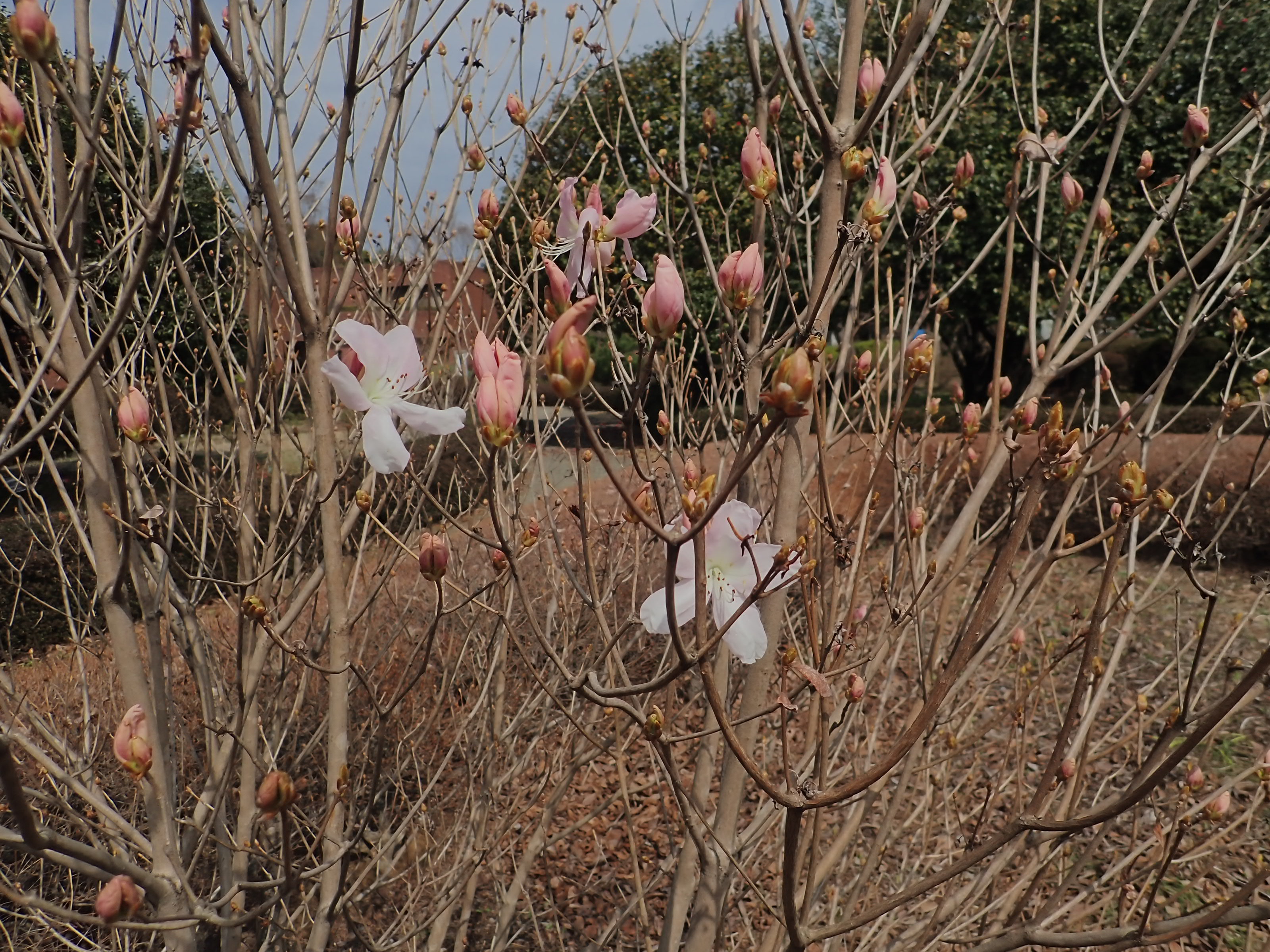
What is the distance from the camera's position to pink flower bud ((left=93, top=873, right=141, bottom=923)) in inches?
34.5

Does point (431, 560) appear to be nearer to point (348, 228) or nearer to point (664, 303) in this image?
point (664, 303)

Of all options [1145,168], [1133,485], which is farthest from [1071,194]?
[1133,485]

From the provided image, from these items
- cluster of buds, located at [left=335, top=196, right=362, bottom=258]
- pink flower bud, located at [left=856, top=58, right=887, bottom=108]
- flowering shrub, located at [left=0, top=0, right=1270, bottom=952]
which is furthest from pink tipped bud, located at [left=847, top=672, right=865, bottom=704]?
cluster of buds, located at [left=335, top=196, right=362, bottom=258]

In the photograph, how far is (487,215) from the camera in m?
1.44

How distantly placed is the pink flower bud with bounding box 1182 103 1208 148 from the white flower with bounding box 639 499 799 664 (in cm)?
102

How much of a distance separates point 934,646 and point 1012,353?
1257 centimetres

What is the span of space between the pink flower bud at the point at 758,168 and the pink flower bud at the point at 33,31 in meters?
0.67

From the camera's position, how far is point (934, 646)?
143cm

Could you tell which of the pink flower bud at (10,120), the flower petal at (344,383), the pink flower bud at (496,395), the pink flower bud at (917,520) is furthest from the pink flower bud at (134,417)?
the pink flower bud at (917,520)

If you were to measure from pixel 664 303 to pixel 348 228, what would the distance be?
96 cm

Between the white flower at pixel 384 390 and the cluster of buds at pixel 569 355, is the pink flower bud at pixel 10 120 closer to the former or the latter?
the white flower at pixel 384 390

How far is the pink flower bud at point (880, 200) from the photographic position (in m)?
1.04

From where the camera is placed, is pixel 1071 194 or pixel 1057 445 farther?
pixel 1071 194

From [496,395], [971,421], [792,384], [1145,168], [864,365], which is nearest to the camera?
[792,384]
